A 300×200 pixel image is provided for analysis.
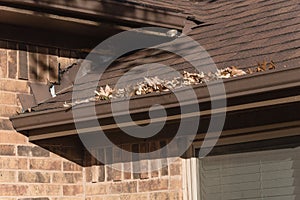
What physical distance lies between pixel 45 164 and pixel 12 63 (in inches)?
39.1

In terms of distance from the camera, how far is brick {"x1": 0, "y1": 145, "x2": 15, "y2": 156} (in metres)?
7.70

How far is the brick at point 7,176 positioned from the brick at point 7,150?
0.57ft

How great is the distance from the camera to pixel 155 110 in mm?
6887

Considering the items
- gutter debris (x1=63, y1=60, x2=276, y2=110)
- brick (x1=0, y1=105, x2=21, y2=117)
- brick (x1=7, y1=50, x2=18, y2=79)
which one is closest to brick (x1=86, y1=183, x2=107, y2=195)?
gutter debris (x1=63, y1=60, x2=276, y2=110)

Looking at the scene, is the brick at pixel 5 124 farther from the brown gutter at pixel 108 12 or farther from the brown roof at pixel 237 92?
the brown gutter at pixel 108 12

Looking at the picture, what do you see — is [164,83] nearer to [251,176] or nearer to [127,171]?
[251,176]

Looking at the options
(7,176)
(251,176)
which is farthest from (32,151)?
(251,176)

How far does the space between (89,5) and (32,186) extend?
1.74 metres

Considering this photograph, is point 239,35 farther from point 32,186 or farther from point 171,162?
point 32,186

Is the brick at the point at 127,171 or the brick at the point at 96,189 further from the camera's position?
the brick at the point at 96,189

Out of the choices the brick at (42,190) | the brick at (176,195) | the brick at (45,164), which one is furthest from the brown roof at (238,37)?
the brick at (176,195)

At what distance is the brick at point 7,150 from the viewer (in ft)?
25.2

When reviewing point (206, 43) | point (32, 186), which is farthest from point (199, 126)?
point (32, 186)

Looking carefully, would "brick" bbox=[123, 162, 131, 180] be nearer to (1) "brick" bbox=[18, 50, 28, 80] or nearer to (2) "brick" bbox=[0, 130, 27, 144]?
(2) "brick" bbox=[0, 130, 27, 144]
